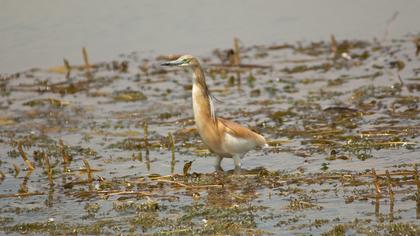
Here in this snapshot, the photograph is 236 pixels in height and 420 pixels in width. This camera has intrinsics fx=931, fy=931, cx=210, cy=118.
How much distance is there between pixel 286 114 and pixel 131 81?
4.06 metres

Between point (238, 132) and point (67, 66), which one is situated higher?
point (67, 66)

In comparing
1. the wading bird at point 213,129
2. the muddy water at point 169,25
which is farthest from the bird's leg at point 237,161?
the muddy water at point 169,25

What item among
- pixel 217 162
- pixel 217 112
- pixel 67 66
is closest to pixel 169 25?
pixel 67 66

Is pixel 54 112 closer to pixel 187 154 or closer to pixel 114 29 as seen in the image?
pixel 187 154

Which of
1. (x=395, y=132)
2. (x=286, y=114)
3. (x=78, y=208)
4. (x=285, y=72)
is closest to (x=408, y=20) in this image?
(x=285, y=72)

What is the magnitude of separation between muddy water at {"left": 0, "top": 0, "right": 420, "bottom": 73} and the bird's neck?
7229mm

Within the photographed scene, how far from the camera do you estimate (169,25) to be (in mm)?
19047

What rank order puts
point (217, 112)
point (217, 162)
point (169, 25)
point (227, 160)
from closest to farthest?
point (217, 162) → point (227, 160) → point (217, 112) → point (169, 25)

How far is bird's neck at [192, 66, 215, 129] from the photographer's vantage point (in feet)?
33.9

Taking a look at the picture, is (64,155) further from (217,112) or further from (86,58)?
(86,58)

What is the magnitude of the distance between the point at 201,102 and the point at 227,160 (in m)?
1.29

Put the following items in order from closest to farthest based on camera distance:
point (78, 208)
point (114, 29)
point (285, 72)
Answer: point (78, 208)
point (285, 72)
point (114, 29)

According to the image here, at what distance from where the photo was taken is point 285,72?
52.4 feet

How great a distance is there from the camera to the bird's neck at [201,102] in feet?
33.9
